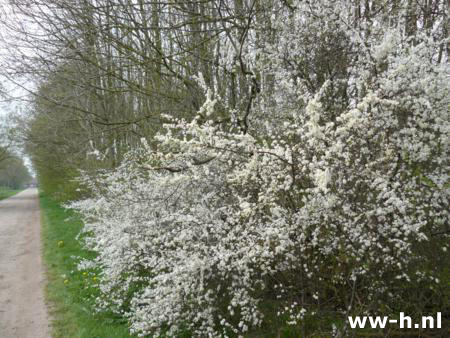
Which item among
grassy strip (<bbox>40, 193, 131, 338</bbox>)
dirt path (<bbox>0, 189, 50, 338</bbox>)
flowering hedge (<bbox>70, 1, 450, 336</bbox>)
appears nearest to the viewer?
flowering hedge (<bbox>70, 1, 450, 336</bbox>)

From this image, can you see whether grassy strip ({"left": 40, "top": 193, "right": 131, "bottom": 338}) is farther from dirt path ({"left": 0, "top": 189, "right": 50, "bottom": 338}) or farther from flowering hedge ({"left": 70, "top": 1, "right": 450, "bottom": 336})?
flowering hedge ({"left": 70, "top": 1, "right": 450, "bottom": 336})

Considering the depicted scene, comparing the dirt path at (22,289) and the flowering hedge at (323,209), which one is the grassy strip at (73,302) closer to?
the dirt path at (22,289)

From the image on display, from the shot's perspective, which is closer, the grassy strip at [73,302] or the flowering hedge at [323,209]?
the flowering hedge at [323,209]

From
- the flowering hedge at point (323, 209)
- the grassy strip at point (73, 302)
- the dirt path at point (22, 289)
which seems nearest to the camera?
the flowering hedge at point (323, 209)

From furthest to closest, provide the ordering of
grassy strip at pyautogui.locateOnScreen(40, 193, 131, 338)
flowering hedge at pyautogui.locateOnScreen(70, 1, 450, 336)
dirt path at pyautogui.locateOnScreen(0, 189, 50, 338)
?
1. dirt path at pyautogui.locateOnScreen(0, 189, 50, 338)
2. grassy strip at pyautogui.locateOnScreen(40, 193, 131, 338)
3. flowering hedge at pyautogui.locateOnScreen(70, 1, 450, 336)

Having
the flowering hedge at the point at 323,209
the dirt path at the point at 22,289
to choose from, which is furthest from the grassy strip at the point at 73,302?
the flowering hedge at the point at 323,209

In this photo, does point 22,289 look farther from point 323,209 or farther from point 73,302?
point 323,209

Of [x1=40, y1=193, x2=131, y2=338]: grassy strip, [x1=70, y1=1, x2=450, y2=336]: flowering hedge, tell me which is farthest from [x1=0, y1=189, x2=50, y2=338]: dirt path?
[x1=70, y1=1, x2=450, y2=336]: flowering hedge

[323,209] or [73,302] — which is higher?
[323,209]

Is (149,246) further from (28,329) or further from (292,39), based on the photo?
(292,39)

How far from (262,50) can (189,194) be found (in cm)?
204

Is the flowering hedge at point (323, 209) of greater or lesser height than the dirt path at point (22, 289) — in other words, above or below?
above

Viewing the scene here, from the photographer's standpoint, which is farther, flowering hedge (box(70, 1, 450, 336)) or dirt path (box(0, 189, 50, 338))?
dirt path (box(0, 189, 50, 338))

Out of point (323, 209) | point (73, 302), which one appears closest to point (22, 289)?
point (73, 302)
